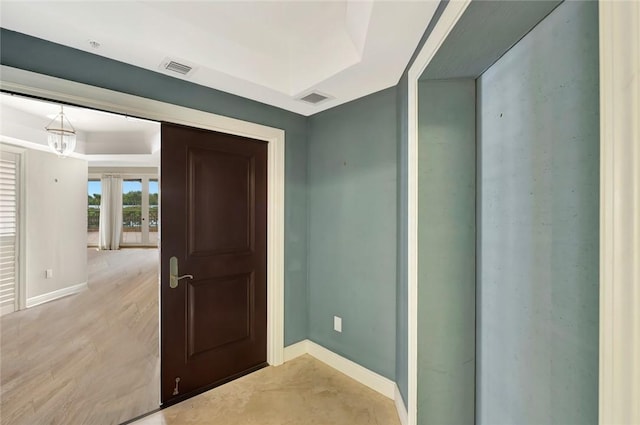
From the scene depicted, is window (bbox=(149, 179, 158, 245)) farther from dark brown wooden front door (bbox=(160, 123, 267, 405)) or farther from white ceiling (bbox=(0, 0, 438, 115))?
white ceiling (bbox=(0, 0, 438, 115))

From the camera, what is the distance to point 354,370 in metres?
2.31

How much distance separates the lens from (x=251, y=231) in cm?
245

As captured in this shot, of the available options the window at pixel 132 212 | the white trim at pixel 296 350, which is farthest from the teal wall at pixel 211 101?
the window at pixel 132 212

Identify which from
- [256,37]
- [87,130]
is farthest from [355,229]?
[87,130]

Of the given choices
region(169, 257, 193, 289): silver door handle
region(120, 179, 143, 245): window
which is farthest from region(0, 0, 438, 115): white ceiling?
region(120, 179, 143, 245): window

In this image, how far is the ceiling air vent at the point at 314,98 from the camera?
2182 millimetres

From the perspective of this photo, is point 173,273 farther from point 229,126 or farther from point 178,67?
point 178,67

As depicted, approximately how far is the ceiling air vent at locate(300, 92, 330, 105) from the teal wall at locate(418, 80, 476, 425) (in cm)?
88

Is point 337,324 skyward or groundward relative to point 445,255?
groundward

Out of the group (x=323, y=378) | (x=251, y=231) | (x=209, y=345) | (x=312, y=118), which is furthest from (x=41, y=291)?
(x=312, y=118)

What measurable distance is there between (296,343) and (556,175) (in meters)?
2.44

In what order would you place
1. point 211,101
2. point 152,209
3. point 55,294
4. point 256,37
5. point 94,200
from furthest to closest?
1. point 152,209
2. point 94,200
3. point 55,294
4. point 211,101
5. point 256,37
